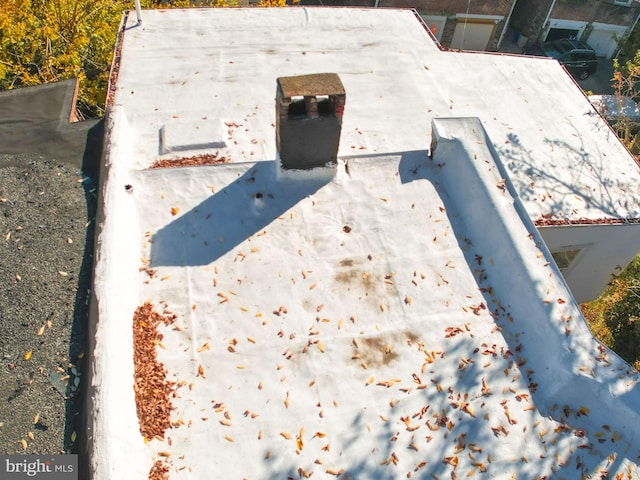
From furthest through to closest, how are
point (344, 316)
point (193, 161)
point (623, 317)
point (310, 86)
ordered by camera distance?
point (623, 317)
point (193, 161)
point (310, 86)
point (344, 316)

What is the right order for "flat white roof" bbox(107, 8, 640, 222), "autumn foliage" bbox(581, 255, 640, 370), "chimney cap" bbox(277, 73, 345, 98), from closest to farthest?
"chimney cap" bbox(277, 73, 345, 98) < "flat white roof" bbox(107, 8, 640, 222) < "autumn foliage" bbox(581, 255, 640, 370)

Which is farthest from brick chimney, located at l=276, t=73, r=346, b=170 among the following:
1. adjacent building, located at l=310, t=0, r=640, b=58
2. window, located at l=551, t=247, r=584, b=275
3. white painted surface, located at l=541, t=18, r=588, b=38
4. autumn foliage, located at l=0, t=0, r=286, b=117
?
white painted surface, located at l=541, t=18, r=588, b=38

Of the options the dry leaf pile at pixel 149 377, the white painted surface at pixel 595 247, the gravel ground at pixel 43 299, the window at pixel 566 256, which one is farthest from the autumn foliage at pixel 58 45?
the window at pixel 566 256

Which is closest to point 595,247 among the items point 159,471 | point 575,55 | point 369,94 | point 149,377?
point 369,94

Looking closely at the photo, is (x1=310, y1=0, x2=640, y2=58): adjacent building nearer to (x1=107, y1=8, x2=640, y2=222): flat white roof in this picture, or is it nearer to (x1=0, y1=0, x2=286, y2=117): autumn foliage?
(x1=107, y1=8, x2=640, y2=222): flat white roof

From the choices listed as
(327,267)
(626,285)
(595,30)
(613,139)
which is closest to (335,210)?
(327,267)

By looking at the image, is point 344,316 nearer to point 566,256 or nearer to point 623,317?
point 566,256

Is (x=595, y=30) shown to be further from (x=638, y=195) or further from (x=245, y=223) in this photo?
(x=245, y=223)
